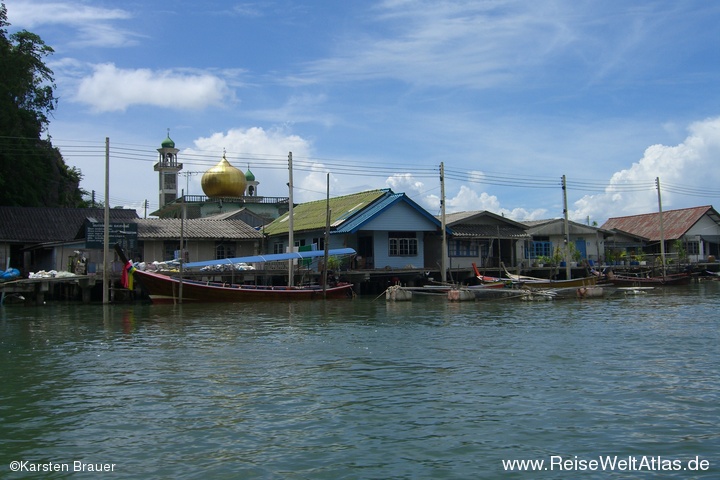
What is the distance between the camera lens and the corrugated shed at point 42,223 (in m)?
37.7

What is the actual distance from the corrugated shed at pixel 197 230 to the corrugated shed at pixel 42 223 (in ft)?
10.1

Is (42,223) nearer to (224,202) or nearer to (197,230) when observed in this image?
(197,230)

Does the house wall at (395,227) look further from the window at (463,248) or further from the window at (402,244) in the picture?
the window at (463,248)

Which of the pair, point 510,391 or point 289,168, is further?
point 289,168

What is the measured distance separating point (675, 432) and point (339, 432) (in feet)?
14.8

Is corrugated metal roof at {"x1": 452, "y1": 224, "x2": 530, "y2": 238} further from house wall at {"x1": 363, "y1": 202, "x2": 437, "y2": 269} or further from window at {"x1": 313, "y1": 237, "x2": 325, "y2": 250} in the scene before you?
window at {"x1": 313, "y1": 237, "x2": 325, "y2": 250}

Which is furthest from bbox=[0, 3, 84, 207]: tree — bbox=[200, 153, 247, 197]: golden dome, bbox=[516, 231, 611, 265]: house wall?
bbox=[516, 231, 611, 265]: house wall

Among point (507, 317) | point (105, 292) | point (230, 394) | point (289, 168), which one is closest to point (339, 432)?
point (230, 394)

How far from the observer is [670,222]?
58.7 meters

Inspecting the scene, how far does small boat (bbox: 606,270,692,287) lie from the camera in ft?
136

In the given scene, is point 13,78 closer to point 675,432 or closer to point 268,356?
point 268,356

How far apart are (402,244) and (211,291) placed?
13.5 metres

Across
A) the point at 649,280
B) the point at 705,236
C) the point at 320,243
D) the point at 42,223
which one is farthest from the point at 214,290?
the point at 705,236

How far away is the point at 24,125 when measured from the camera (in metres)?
42.7
